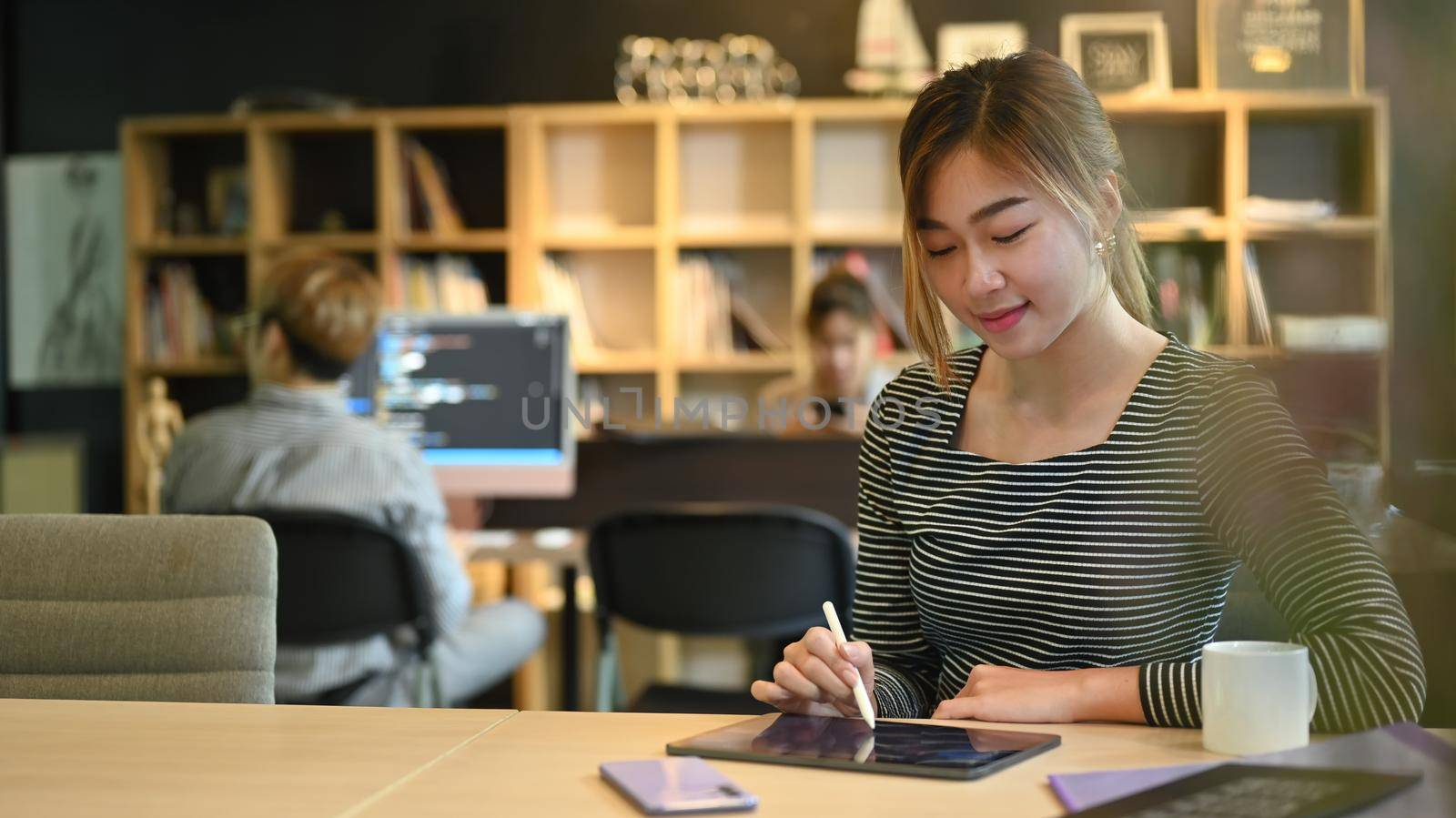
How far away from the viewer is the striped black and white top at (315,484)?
7.53 feet

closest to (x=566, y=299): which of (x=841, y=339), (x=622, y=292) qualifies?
(x=622, y=292)

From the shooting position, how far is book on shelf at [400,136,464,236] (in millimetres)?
4461

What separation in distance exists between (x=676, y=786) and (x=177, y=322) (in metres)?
4.15

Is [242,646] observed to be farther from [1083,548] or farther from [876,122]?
[876,122]

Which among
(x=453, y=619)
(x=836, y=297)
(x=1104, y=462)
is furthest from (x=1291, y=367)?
(x=836, y=297)

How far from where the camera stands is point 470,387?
9.86ft

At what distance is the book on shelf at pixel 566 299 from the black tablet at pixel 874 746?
3444 millimetres

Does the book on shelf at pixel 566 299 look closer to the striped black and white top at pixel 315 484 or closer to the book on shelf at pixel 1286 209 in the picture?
the striped black and white top at pixel 315 484

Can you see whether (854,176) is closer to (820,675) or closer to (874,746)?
(820,675)

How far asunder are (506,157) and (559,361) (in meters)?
1.74

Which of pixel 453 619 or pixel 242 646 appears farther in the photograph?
pixel 453 619

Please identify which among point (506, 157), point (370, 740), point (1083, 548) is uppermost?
point (506, 157)

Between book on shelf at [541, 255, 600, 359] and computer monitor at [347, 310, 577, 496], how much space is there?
135 centimetres

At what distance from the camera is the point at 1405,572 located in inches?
42.6
